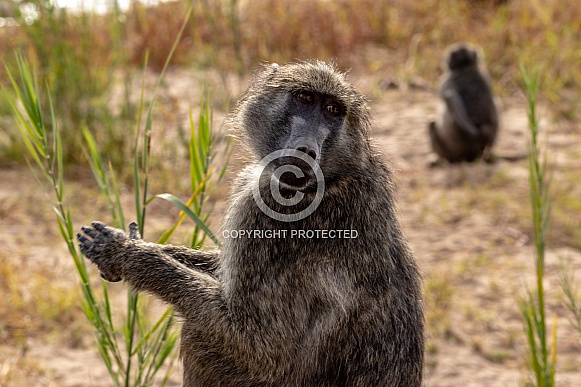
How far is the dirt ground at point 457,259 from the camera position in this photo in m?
3.78

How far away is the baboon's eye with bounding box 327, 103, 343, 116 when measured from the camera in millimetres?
2422

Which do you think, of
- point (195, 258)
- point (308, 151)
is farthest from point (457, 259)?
point (308, 151)

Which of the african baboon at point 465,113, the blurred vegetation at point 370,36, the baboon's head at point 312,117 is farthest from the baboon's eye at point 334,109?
the african baboon at point 465,113

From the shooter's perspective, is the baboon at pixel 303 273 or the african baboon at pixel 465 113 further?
the african baboon at pixel 465 113

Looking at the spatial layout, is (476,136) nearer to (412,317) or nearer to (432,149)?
(432,149)

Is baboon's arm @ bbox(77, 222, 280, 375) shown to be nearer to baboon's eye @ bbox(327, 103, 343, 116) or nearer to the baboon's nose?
the baboon's nose

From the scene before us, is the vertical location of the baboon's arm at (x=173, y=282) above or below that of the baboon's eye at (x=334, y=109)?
Answer: below

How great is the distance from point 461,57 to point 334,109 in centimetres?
553

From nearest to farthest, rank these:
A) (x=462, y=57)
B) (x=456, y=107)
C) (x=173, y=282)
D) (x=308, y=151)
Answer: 1. (x=308, y=151)
2. (x=173, y=282)
3. (x=456, y=107)
4. (x=462, y=57)

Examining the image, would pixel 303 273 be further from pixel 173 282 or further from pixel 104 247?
pixel 104 247

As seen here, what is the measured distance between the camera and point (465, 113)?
24.6 feet

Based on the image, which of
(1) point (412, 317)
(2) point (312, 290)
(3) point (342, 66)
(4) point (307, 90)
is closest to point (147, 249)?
(2) point (312, 290)

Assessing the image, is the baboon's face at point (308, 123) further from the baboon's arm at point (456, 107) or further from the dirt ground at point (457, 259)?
the baboon's arm at point (456, 107)

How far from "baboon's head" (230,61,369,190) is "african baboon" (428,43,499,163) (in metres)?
4.79
